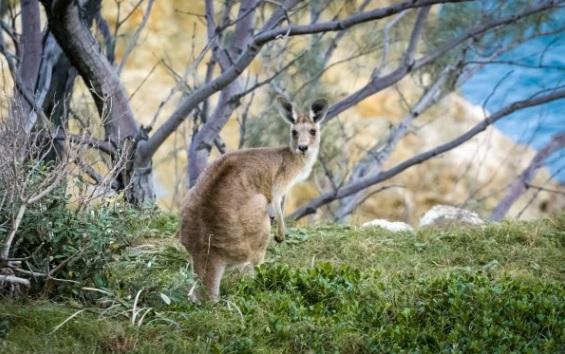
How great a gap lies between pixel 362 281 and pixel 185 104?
2473mm

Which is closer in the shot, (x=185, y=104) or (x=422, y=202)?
(x=185, y=104)

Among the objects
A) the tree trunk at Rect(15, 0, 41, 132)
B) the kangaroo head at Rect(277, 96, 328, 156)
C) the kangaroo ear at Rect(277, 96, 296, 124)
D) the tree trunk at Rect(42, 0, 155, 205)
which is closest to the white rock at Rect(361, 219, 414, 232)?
the kangaroo head at Rect(277, 96, 328, 156)

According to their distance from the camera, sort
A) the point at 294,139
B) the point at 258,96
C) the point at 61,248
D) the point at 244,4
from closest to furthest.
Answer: the point at 61,248, the point at 294,139, the point at 244,4, the point at 258,96

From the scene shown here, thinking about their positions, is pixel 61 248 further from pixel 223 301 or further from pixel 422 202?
pixel 422 202

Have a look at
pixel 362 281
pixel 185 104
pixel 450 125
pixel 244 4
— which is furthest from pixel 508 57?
pixel 362 281

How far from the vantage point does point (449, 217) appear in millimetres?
8211

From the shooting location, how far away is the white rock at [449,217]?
8.05 metres

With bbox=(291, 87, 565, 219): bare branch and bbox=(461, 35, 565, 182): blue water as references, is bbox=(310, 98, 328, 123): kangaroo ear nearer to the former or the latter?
bbox=(291, 87, 565, 219): bare branch

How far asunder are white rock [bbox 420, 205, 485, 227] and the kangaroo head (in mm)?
1486

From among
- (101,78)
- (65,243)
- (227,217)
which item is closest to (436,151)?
(101,78)

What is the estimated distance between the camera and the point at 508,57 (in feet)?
45.4

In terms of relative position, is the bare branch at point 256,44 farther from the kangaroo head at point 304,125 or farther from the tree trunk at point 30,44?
the tree trunk at point 30,44

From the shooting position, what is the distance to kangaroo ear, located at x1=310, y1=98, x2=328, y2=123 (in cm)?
728

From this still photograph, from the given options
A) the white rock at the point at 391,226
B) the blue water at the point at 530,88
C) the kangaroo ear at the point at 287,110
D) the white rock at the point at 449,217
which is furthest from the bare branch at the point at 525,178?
the kangaroo ear at the point at 287,110
